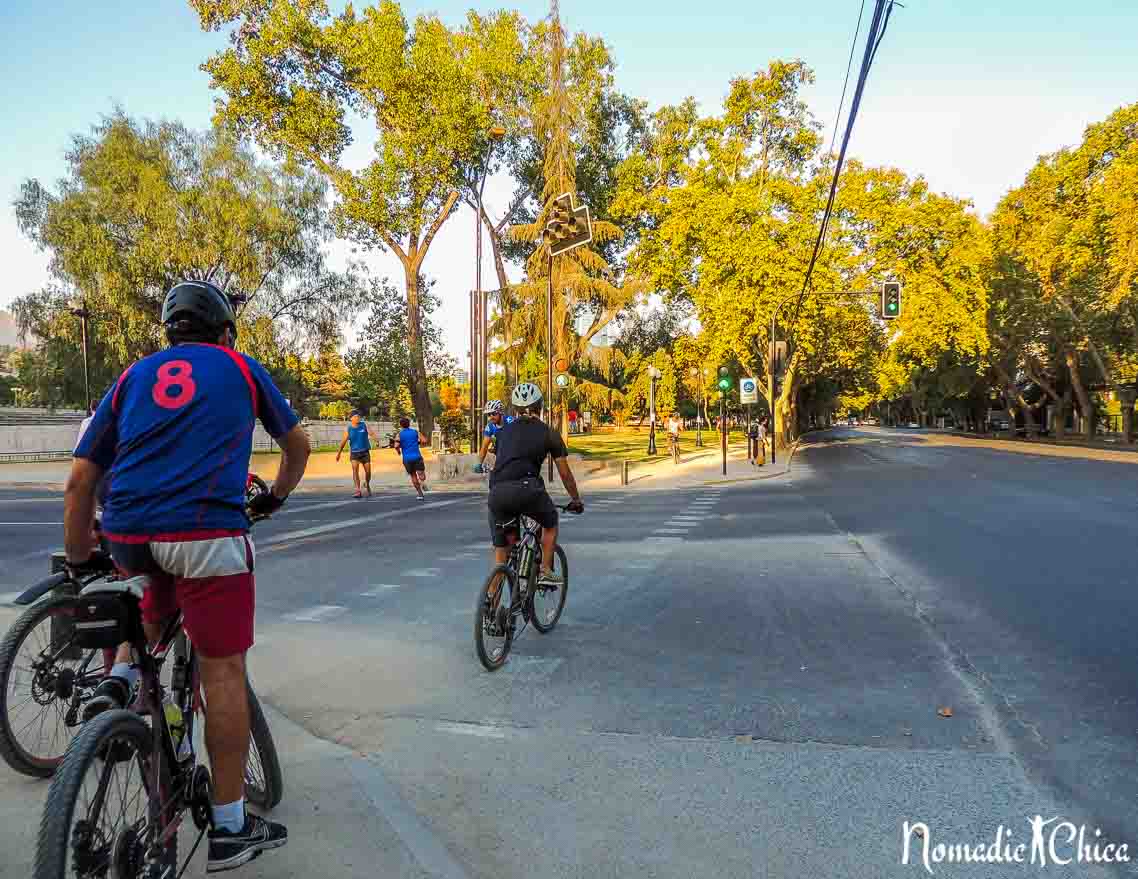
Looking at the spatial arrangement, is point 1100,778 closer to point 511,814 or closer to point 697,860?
point 697,860

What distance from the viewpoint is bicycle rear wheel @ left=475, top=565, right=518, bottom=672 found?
474cm

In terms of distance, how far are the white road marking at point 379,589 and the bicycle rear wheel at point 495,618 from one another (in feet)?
7.90

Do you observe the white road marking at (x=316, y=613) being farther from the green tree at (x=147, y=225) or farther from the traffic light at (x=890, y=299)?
the green tree at (x=147, y=225)

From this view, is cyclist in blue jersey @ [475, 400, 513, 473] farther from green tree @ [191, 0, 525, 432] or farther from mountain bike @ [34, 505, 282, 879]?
green tree @ [191, 0, 525, 432]

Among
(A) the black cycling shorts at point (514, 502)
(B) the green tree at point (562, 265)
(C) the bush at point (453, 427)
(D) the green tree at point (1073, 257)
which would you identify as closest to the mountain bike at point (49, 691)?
(A) the black cycling shorts at point (514, 502)

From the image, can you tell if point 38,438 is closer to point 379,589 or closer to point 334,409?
point 379,589

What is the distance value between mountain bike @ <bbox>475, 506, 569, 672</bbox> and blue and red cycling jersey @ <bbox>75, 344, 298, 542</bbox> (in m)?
2.49

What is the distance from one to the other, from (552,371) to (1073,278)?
30.7 meters

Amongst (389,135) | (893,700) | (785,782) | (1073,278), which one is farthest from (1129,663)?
(1073,278)

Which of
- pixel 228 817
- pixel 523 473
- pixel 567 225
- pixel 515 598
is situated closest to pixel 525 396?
pixel 523 473

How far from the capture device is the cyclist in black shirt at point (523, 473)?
17.5ft

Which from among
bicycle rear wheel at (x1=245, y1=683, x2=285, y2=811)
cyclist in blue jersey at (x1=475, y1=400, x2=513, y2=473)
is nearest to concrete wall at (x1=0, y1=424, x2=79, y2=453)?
cyclist in blue jersey at (x1=475, y1=400, x2=513, y2=473)

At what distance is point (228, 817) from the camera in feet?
7.95

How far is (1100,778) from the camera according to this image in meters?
3.24
